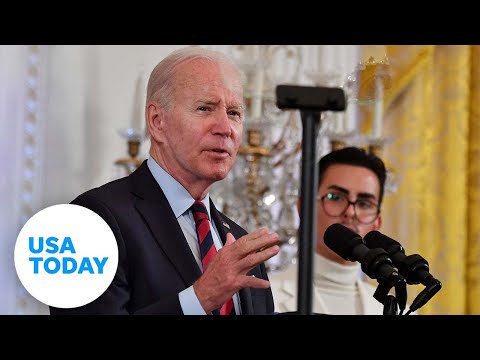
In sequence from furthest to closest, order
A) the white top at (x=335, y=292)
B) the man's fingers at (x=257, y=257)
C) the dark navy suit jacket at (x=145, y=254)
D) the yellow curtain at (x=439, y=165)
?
the yellow curtain at (x=439, y=165), the white top at (x=335, y=292), the dark navy suit jacket at (x=145, y=254), the man's fingers at (x=257, y=257)

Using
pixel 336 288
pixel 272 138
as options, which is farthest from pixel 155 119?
pixel 272 138

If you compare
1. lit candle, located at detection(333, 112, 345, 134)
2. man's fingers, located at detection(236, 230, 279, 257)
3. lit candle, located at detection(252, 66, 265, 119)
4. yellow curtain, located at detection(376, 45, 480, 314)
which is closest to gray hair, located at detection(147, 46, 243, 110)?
man's fingers, located at detection(236, 230, 279, 257)

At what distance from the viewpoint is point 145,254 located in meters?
1.50

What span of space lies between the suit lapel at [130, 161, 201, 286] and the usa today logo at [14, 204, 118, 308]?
7 cm

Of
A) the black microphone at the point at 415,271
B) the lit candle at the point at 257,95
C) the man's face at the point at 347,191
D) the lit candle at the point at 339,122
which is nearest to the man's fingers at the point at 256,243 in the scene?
the black microphone at the point at 415,271

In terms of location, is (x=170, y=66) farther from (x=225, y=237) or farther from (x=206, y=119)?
(x=225, y=237)

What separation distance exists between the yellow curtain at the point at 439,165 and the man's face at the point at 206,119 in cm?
172

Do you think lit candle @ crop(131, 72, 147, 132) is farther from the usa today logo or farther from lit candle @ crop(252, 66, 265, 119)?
the usa today logo

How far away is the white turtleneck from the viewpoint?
6.92 ft

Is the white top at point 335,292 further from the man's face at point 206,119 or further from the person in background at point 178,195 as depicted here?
the man's face at point 206,119

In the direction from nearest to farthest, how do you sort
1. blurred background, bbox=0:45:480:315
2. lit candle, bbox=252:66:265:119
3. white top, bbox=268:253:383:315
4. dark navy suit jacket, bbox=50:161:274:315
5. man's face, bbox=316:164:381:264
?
dark navy suit jacket, bbox=50:161:274:315, man's face, bbox=316:164:381:264, white top, bbox=268:253:383:315, lit candle, bbox=252:66:265:119, blurred background, bbox=0:45:480:315

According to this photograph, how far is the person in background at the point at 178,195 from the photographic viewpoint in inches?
58.6
